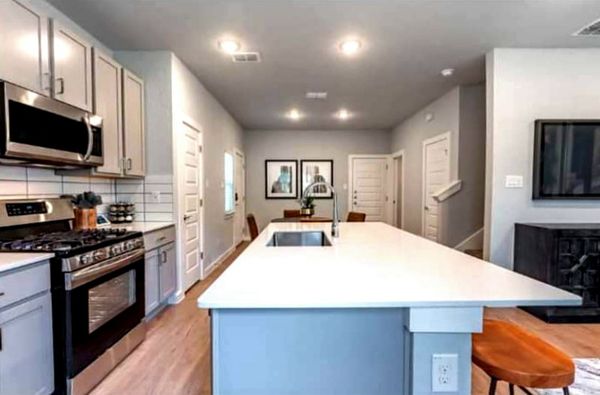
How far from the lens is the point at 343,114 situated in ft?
21.7

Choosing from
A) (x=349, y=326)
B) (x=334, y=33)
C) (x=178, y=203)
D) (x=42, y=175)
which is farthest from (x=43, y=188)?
(x=334, y=33)

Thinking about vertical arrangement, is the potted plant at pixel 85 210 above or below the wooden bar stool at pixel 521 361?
above

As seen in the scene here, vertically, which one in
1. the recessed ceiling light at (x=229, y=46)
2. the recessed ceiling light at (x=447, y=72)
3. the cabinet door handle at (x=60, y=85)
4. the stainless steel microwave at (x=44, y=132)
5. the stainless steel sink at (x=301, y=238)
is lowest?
the stainless steel sink at (x=301, y=238)

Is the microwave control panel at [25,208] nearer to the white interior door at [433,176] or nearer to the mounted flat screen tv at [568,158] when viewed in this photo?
the mounted flat screen tv at [568,158]

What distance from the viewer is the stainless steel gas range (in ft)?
6.02

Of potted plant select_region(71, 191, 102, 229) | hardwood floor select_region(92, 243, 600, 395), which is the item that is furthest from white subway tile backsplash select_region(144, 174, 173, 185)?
hardwood floor select_region(92, 243, 600, 395)

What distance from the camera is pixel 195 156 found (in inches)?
171

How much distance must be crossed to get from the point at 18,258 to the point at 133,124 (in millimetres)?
1904

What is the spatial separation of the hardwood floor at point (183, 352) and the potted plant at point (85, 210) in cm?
99

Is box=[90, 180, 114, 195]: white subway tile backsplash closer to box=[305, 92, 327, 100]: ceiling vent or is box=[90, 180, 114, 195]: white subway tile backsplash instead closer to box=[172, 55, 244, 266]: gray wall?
box=[172, 55, 244, 266]: gray wall

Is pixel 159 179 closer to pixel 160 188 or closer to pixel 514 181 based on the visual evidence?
pixel 160 188

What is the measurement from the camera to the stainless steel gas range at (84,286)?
6.02 feet

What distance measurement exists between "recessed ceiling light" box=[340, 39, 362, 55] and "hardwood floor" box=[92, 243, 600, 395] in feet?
9.16

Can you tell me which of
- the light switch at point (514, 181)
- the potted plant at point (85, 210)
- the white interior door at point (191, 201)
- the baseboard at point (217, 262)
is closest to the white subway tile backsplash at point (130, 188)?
the white interior door at point (191, 201)
